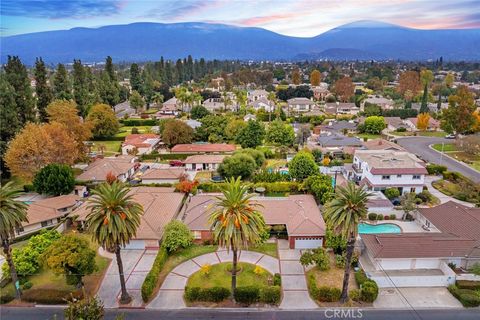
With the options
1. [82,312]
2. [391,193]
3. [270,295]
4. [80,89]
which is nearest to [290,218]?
[270,295]

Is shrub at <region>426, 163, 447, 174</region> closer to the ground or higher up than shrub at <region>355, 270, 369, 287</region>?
higher up

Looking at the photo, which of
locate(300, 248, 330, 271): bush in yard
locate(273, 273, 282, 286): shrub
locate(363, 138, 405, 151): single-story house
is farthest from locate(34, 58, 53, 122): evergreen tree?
locate(363, 138, 405, 151): single-story house

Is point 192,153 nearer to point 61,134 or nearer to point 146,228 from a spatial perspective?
point 61,134

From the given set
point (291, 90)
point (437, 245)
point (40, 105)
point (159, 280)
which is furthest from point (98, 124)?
point (291, 90)

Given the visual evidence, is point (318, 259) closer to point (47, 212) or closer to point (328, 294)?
point (328, 294)

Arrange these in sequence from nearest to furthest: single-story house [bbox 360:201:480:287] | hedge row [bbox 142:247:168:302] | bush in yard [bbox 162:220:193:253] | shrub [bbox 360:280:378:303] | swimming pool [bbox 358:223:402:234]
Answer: shrub [bbox 360:280:378:303]
hedge row [bbox 142:247:168:302]
single-story house [bbox 360:201:480:287]
bush in yard [bbox 162:220:193:253]
swimming pool [bbox 358:223:402:234]

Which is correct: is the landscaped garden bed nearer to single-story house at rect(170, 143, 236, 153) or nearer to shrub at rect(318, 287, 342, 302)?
shrub at rect(318, 287, 342, 302)
